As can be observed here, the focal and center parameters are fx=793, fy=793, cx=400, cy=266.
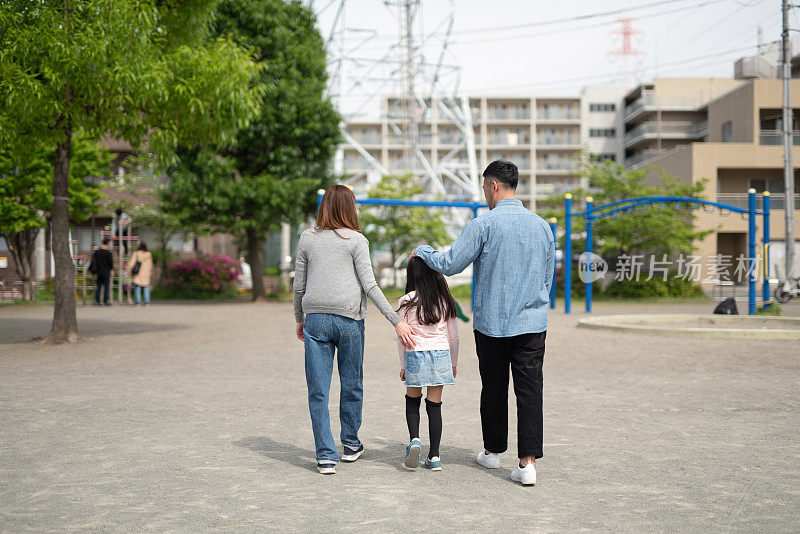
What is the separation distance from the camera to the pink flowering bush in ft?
92.5

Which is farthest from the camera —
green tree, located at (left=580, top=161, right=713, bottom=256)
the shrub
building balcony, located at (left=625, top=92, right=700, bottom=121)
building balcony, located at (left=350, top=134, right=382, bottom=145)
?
building balcony, located at (left=350, top=134, right=382, bottom=145)

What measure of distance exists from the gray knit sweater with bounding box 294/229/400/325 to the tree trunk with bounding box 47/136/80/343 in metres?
8.34

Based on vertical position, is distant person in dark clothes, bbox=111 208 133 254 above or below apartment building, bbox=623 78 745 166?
below

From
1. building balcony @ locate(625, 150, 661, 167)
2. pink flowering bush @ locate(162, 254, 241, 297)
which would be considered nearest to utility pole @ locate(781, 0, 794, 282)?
pink flowering bush @ locate(162, 254, 241, 297)

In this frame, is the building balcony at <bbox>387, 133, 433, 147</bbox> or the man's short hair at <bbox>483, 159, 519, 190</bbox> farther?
the building balcony at <bbox>387, 133, 433, 147</bbox>

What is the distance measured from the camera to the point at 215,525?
11.8 feet

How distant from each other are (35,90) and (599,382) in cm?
788

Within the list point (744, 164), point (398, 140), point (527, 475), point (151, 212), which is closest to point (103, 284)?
point (151, 212)

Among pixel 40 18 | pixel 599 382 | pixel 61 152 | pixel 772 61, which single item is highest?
pixel 772 61

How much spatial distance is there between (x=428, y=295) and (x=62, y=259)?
879 centimetres

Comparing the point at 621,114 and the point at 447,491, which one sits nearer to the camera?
the point at 447,491

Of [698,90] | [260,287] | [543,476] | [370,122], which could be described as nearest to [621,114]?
[698,90]

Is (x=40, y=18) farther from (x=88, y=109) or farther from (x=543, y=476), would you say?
(x=543, y=476)

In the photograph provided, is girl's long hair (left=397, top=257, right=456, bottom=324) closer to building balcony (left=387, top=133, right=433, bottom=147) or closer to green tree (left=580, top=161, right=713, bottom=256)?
green tree (left=580, top=161, right=713, bottom=256)
